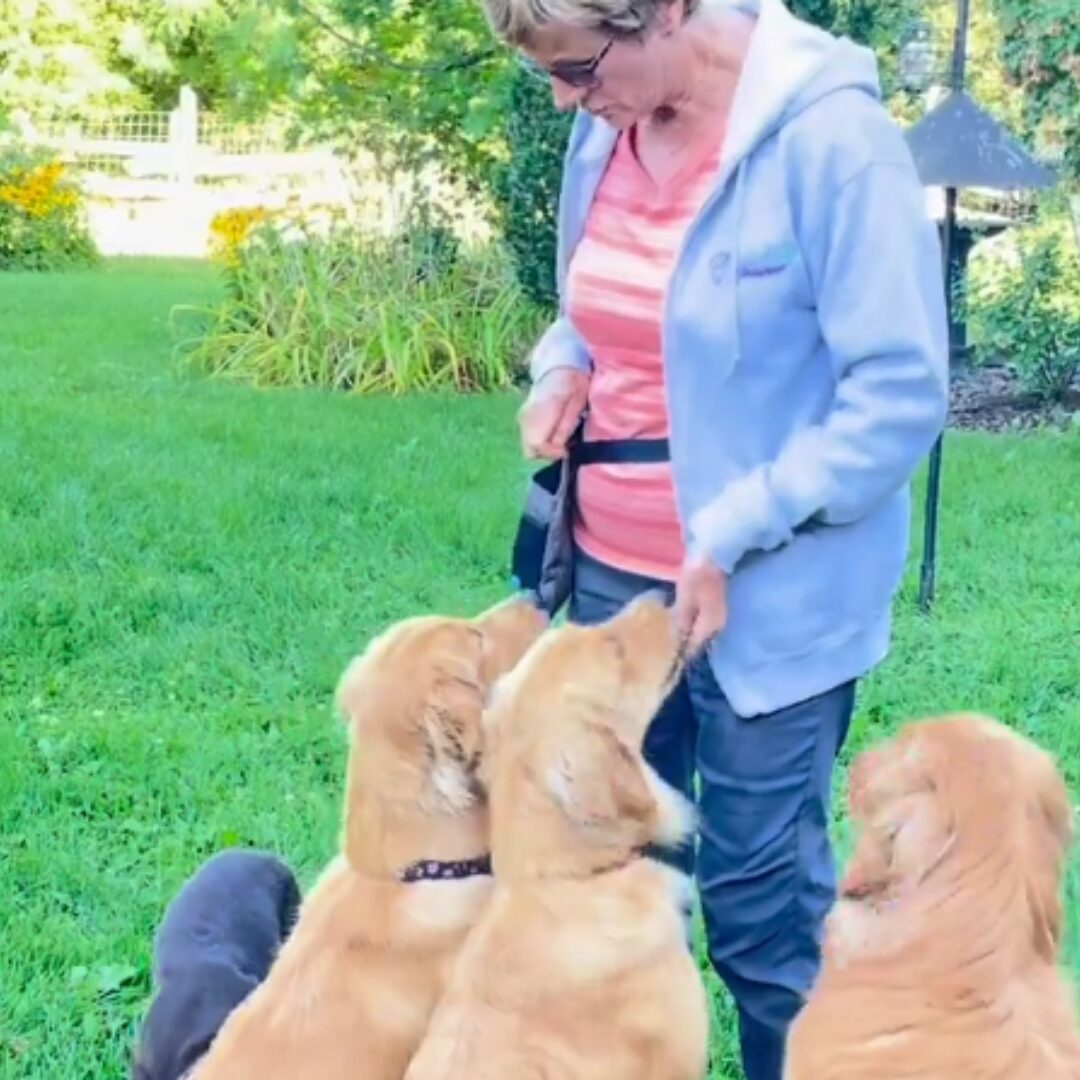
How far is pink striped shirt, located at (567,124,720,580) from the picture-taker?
304cm

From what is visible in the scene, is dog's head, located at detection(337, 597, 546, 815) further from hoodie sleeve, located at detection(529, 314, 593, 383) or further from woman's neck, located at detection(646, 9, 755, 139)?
woman's neck, located at detection(646, 9, 755, 139)

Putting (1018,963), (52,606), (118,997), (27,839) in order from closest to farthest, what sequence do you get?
(1018,963) < (118,997) < (27,839) < (52,606)

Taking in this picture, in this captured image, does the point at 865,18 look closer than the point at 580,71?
No

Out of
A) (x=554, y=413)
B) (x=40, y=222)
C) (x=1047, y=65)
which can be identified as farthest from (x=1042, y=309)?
(x=40, y=222)

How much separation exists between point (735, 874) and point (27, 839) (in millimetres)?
2438

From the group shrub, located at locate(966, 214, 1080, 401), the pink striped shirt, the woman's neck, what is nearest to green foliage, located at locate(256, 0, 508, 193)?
shrub, located at locate(966, 214, 1080, 401)

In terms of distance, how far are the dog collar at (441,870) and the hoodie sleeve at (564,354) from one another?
2.99 ft

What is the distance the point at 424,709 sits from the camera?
3223 mm

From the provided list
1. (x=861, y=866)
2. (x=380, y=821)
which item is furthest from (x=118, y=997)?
(x=861, y=866)

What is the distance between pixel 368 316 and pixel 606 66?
9.47 metres

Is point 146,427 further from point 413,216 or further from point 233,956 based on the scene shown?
point 233,956

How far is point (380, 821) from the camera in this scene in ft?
10.5

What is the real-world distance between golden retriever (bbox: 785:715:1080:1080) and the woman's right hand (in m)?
0.94

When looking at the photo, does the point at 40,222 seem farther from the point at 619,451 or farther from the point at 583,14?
the point at 583,14
